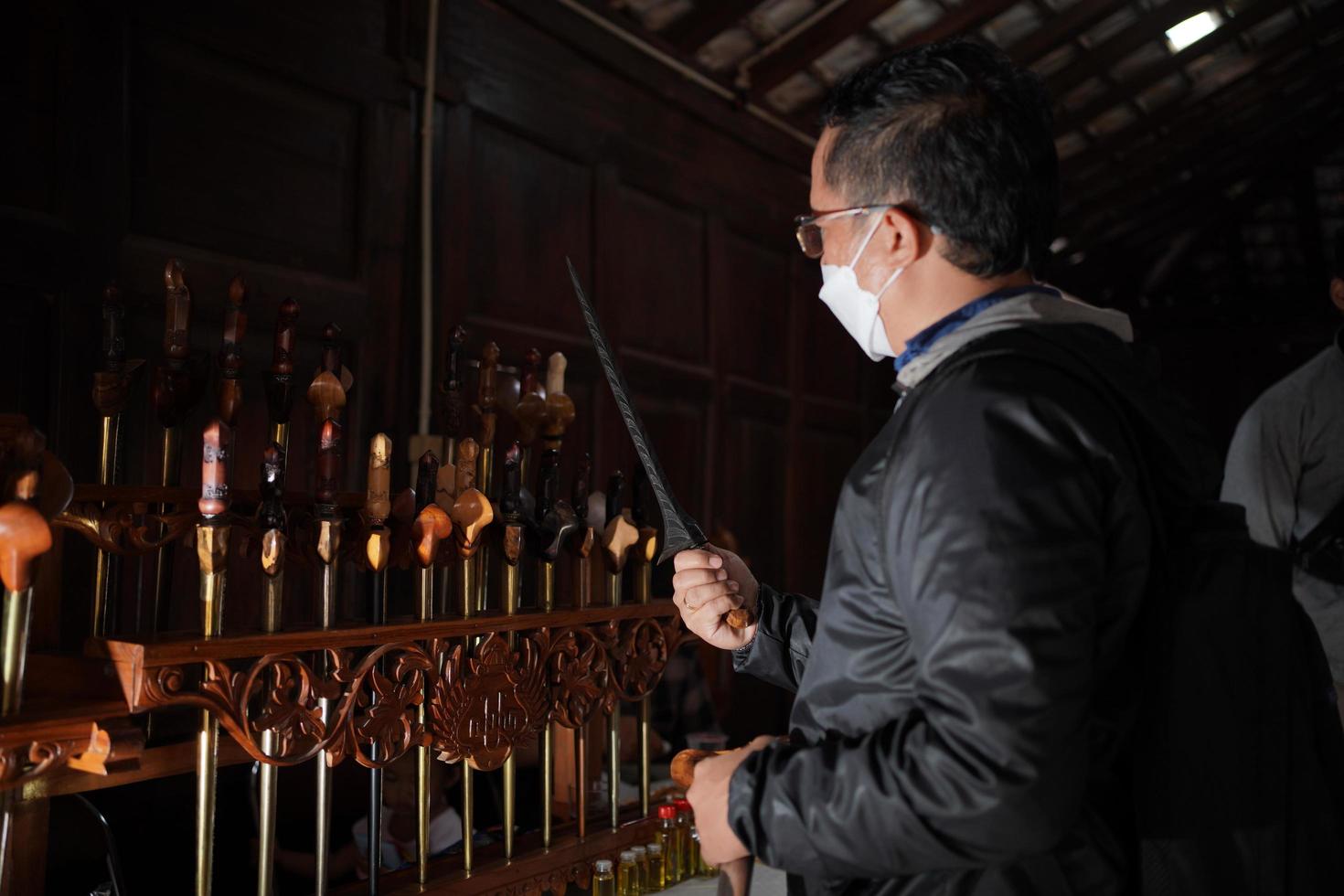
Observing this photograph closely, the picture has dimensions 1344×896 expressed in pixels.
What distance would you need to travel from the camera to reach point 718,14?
350 cm

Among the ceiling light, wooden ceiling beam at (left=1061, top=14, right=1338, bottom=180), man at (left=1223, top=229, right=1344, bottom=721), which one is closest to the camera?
man at (left=1223, top=229, right=1344, bottom=721)

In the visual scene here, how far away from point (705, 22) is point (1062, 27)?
171 centimetres

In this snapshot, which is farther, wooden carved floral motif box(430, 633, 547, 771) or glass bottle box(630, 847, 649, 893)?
glass bottle box(630, 847, 649, 893)

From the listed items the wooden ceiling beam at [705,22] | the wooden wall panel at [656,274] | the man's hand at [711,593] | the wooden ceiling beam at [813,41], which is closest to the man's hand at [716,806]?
the man's hand at [711,593]

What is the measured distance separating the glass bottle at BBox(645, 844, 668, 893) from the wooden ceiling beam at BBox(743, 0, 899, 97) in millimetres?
2929

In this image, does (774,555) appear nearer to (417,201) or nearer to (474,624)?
(417,201)

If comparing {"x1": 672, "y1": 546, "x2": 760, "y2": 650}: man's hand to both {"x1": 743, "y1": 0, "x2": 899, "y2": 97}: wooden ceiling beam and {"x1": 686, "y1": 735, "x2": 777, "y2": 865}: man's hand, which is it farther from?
{"x1": 743, "y1": 0, "x2": 899, "y2": 97}: wooden ceiling beam

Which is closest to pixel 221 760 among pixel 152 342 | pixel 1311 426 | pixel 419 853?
pixel 419 853

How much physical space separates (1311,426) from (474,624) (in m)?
2.11

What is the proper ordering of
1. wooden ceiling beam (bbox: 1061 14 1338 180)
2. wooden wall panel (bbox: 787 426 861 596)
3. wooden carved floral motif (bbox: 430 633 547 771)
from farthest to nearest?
wooden ceiling beam (bbox: 1061 14 1338 180), wooden wall panel (bbox: 787 426 861 596), wooden carved floral motif (bbox: 430 633 547 771)

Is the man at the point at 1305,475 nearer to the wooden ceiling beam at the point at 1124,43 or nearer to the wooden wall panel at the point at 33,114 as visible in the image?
the wooden ceiling beam at the point at 1124,43

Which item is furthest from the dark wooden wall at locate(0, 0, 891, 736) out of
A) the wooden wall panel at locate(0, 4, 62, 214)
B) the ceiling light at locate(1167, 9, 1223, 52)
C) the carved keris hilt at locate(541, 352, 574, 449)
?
the ceiling light at locate(1167, 9, 1223, 52)

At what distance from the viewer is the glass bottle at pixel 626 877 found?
1.80 m

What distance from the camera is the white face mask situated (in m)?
1.05
